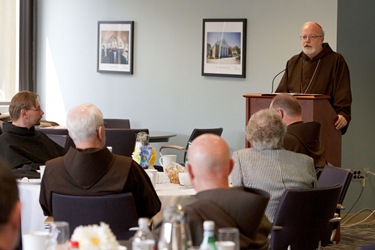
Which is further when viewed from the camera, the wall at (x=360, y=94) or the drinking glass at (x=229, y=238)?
the wall at (x=360, y=94)

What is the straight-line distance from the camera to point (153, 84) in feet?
36.1

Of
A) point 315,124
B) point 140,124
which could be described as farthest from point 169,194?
point 140,124

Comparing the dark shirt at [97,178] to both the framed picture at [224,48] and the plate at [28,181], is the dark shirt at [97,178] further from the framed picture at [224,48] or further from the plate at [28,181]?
the framed picture at [224,48]

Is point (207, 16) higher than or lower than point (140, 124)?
higher

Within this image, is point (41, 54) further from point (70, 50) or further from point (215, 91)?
point (215, 91)

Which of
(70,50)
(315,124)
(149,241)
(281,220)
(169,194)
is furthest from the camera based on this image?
(70,50)

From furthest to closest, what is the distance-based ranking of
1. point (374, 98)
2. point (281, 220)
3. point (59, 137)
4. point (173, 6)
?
point (173, 6) < point (374, 98) < point (59, 137) < point (281, 220)

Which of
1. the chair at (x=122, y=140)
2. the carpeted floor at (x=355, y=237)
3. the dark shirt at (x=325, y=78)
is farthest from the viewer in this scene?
the chair at (x=122, y=140)

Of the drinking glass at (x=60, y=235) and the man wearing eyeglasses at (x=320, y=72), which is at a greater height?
the man wearing eyeglasses at (x=320, y=72)

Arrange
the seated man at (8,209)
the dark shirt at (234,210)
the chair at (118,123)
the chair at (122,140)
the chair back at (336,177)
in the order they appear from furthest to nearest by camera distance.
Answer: the chair at (118,123) → the chair at (122,140) → the chair back at (336,177) → the dark shirt at (234,210) → the seated man at (8,209)

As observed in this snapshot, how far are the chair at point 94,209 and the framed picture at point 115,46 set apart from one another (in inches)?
255

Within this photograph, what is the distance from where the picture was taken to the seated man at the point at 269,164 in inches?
212

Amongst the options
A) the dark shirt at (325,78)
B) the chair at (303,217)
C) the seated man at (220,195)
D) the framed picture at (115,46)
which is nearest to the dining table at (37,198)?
the chair at (303,217)

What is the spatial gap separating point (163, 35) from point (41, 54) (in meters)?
2.14
